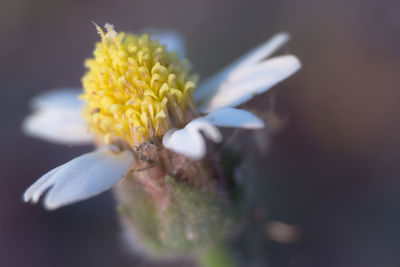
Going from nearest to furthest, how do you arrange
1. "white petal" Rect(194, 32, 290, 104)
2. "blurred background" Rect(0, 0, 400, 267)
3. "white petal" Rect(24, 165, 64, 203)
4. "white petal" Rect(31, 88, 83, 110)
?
"white petal" Rect(24, 165, 64, 203) → "white petal" Rect(194, 32, 290, 104) → "white petal" Rect(31, 88, 83, 110) → "blurred background" Rect(0, 0, 400, 267)

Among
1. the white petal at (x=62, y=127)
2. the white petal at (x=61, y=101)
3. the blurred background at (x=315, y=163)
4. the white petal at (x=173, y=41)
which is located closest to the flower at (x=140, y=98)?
the white petal at (x=62, y=127)

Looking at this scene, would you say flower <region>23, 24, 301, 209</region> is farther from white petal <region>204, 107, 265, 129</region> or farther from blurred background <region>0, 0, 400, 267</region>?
blurred background <region>0, 0, 400, 267</region>

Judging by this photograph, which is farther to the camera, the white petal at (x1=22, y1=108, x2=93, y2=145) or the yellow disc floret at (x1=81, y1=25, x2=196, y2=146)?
the white petal at (x1=22, y1=108, x2=93, y2=145)

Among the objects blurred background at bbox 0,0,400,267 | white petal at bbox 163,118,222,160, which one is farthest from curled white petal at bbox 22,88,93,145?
blurred background at bbox 0,0,400,267

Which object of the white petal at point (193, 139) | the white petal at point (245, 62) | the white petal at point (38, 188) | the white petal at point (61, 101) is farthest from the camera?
the white petal at point (61, 101)

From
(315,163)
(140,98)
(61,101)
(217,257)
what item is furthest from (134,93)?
(315,163)

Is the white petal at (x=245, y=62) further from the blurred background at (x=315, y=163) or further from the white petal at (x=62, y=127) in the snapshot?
the blurred background at (x=315, y=163)

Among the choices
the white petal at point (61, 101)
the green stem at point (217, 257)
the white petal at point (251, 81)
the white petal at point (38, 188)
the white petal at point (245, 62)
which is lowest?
the green stem at point (217, 257)
